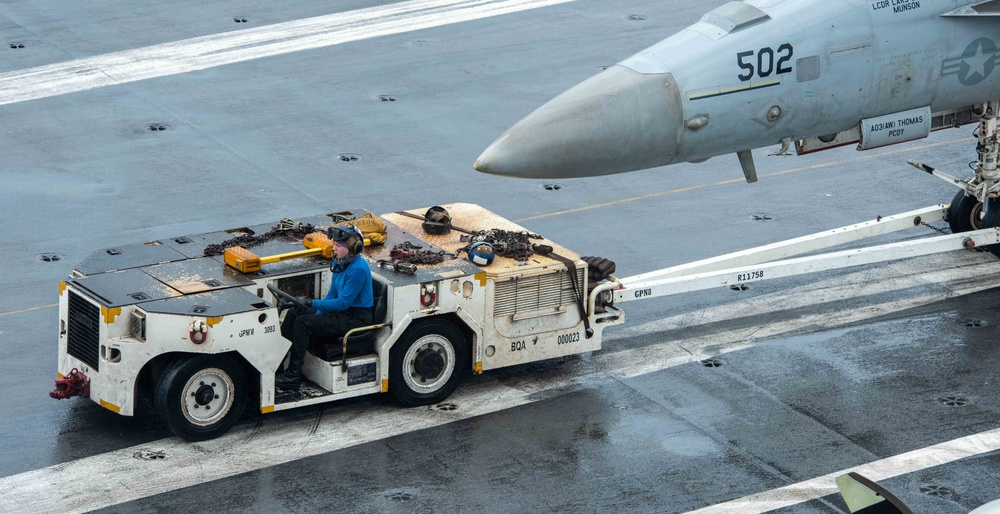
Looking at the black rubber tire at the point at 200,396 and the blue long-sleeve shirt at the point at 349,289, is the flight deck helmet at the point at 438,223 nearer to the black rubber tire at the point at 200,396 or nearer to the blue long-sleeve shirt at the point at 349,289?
the blue long-sleeve shirt at the point at 349,289

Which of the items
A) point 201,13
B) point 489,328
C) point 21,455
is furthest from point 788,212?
point 201,13

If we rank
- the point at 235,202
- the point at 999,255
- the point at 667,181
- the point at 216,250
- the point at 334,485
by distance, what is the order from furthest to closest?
the point at 667,181, the point at 235,202, the point at 999,255, the point at 216,250, the point at 334,485

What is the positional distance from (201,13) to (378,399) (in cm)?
1356


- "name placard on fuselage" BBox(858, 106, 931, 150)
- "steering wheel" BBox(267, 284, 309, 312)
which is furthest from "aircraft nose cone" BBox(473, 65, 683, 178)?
"name placard on fuselage" BBox(858, 106, 931, 150)

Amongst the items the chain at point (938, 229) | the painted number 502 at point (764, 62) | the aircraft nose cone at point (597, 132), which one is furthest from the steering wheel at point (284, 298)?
the chain at point (938, 229)

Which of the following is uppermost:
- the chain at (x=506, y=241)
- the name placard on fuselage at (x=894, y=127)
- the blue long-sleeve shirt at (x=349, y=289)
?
the name placard on fuselage at (x=894, y=127)

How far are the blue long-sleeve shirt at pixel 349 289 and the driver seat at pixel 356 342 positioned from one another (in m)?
0.20

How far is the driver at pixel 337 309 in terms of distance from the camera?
502 inches

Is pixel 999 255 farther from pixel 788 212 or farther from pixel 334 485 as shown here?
pixel 334 485

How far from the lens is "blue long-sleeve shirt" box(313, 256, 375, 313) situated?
12.8 m

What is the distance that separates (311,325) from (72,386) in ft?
6.77

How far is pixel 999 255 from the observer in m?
17.0

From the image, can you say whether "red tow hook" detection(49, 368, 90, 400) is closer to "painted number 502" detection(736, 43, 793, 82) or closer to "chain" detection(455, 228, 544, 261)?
"chain" detection(455, 228, 544, 261)

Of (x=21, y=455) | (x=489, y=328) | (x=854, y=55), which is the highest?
(x=854, y=55)
